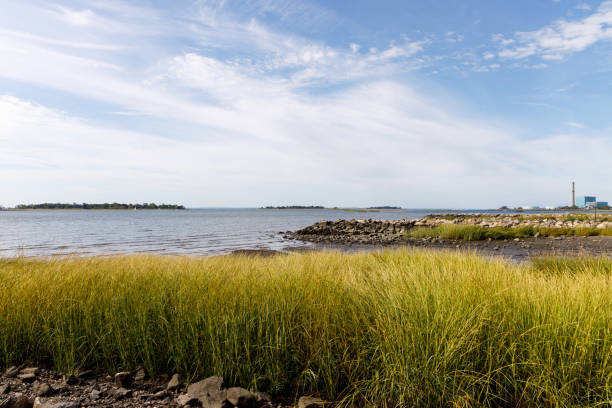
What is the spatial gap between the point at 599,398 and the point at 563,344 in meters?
0.46

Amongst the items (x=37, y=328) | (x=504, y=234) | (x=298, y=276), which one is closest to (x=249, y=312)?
(x=298, y=276)

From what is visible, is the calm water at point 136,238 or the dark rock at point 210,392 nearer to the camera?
the dark rock at point 210,392

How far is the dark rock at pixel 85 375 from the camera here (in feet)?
11.6

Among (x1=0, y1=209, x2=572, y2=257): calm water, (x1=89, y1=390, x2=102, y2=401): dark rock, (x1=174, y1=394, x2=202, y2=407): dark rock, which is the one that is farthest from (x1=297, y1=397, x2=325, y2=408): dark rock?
(x1=0, y1=209, x2=572, y2=257): calm water

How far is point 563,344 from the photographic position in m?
2.99

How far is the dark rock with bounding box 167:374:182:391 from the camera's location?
10.7 feet

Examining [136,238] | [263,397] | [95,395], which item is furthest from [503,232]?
[136,238]

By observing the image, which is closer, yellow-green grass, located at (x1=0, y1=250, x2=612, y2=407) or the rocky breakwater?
yellow-green grass, located at (x1=0, y1=250, x2=612, y2=407)

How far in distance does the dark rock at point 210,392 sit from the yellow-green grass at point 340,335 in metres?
0.23

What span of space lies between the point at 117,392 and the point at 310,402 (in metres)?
1.78

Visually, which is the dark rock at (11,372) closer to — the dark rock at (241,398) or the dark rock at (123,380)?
the dark rock at (123,380)

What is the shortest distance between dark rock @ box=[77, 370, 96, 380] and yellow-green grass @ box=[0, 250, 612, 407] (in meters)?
0.12

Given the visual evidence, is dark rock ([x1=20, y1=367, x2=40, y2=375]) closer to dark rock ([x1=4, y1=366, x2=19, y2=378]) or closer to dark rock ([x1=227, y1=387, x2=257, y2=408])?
dark rock ([x1=4, y1=366, x2=19, y2=378])

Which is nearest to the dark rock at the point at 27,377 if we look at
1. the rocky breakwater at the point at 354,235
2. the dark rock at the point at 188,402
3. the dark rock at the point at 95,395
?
the dark rock at the point at 95,395
